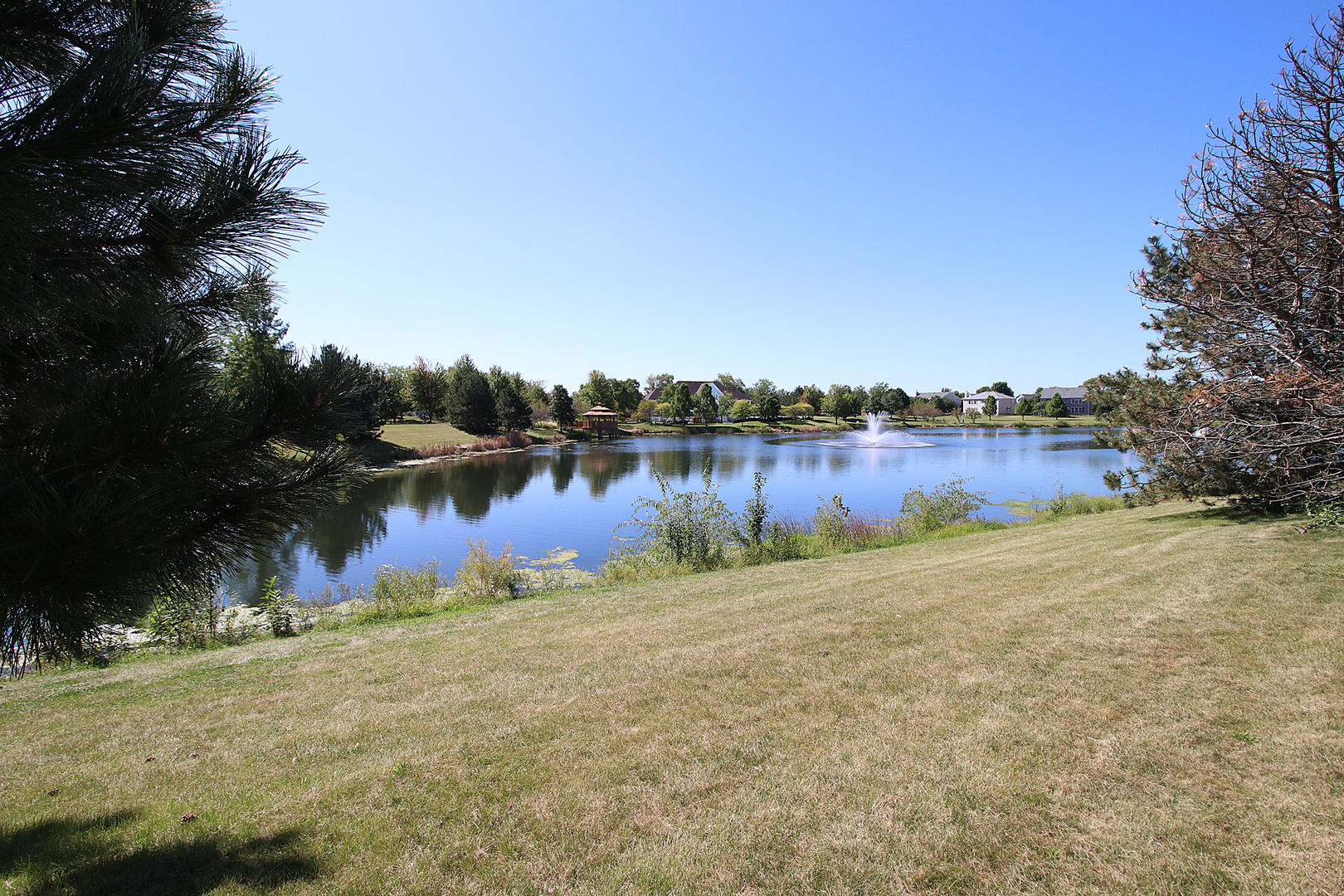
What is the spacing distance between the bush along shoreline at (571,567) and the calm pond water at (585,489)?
1.37m

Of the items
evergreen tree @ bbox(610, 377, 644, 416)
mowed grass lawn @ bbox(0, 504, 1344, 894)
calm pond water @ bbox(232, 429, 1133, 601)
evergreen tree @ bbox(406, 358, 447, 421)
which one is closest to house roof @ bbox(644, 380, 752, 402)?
evergreen tree @ bbox(610, 377, 644, 416)

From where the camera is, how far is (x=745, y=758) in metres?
3.44

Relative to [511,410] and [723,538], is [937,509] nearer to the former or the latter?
[723,538]

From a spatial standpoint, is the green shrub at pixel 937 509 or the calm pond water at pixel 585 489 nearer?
the green shrub at pixel 937 509

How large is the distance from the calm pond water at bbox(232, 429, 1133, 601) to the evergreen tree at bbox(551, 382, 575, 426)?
1637cm

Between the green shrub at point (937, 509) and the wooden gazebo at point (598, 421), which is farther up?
the wooden gazebo at point (598, 421)

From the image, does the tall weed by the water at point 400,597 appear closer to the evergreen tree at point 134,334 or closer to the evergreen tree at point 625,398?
the evergreen tree at point 134,334

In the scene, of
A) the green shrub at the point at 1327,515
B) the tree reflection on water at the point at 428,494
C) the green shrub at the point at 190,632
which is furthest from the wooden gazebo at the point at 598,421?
the green shrub at the point at 1327,515

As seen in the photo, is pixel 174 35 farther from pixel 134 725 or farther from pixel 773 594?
pixel 773 594

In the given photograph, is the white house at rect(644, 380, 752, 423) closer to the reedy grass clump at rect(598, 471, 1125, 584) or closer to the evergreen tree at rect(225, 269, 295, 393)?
the reedy grass clump at rect(598, 471, 1125, 584)

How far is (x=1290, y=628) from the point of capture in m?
4.96

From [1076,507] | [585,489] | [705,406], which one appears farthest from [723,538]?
[705,406]

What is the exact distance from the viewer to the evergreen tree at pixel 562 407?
2685 inches

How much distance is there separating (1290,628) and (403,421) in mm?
63889
